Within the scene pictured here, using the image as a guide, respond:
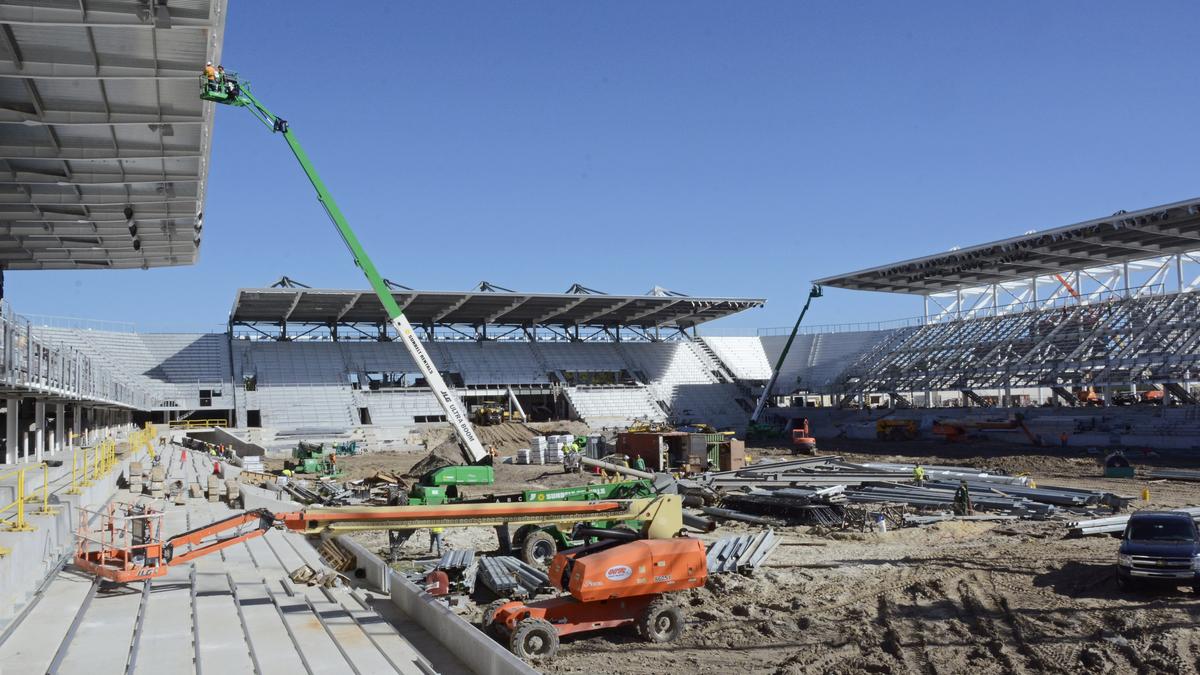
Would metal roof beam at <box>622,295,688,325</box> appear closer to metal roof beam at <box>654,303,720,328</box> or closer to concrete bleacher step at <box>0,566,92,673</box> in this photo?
metal roof beam at <box>654,303,720,328</box>

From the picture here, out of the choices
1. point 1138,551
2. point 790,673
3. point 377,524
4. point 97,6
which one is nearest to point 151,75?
point 97,6

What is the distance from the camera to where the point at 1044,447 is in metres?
45.2

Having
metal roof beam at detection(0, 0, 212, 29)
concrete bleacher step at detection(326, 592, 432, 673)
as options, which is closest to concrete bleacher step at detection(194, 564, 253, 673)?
concrete bleacher step at detection(326, 592, 432, 673)

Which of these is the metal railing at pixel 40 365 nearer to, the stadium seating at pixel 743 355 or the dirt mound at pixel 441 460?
the dirt mound at pixel 441 460

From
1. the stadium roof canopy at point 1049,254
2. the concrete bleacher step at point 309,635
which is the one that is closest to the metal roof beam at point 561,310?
the stadium roof canopy at point 1049,254

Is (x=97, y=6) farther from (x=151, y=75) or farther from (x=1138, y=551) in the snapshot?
(x=1138, y=551)

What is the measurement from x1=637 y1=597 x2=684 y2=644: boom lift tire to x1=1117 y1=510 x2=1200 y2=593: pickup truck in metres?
7.45

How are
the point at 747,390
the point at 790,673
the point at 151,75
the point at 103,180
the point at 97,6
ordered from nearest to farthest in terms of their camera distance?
the point at 790,673 < the point at 97,6 < the point at 151,75 < the point at 103,180 < the point at 747,390

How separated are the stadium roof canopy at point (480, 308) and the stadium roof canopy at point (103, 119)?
32148mm

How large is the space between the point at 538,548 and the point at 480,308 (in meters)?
50.1

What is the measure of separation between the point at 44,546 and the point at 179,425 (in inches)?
1941

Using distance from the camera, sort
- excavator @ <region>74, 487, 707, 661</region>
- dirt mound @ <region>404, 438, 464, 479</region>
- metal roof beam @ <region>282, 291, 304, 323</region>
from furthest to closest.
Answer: metal roof beam @ <region>282, 291, 304, 323</region>
dirt mound @ <region>404, 438, 464, 479</region>
excavator @ <region>74, 487, 707, 661</region>

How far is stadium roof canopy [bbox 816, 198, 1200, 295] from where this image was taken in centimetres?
4659

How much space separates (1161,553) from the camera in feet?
45.0
